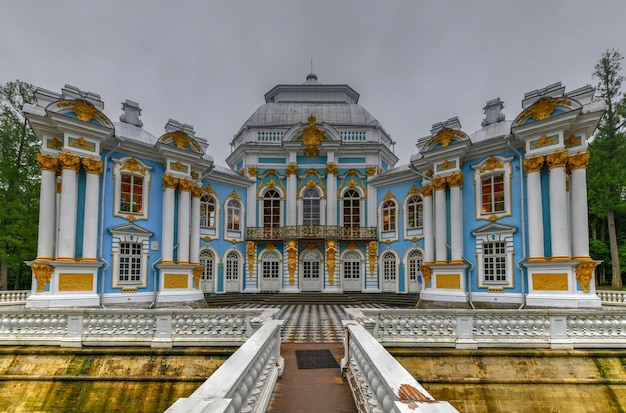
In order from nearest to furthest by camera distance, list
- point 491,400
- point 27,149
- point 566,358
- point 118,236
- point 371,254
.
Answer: point 491,400, point 566,358, point 118,236, point 27,149, point 371,254

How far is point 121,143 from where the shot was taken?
1438 centimetres

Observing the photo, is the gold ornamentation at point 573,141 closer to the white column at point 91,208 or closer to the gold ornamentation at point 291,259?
the gold ornamentation at point 291,259

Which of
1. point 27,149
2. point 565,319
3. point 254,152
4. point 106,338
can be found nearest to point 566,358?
point 565,319

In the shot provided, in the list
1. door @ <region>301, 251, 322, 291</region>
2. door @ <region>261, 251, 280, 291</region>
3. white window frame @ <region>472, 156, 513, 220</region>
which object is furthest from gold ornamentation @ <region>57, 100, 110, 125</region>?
white window frame @ <region>472, 156, 513, 220</region>

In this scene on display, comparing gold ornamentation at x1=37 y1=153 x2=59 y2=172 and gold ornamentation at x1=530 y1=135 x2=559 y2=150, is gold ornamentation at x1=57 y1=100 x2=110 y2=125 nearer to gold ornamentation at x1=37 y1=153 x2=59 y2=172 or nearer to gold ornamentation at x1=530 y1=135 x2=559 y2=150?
gold ornamentation at x1=37 y1=153 x2=59 y2=172

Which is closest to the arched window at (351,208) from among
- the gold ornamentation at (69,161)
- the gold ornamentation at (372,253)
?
the gold ornamentation at (372,253)

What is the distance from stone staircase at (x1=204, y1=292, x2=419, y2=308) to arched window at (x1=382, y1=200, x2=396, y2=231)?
3584 millimetres

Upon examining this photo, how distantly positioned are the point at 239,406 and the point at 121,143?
13956 millimetres

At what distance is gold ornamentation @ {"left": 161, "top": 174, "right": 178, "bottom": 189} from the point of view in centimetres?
1545

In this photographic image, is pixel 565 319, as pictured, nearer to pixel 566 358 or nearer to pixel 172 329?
Answer: pixel 566 358

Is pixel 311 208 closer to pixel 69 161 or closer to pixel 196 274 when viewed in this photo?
pixel 196 274

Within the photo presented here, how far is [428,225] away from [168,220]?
10.9 meters

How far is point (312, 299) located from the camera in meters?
18.4

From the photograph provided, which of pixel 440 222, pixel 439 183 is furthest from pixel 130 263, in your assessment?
pixel 439 183
